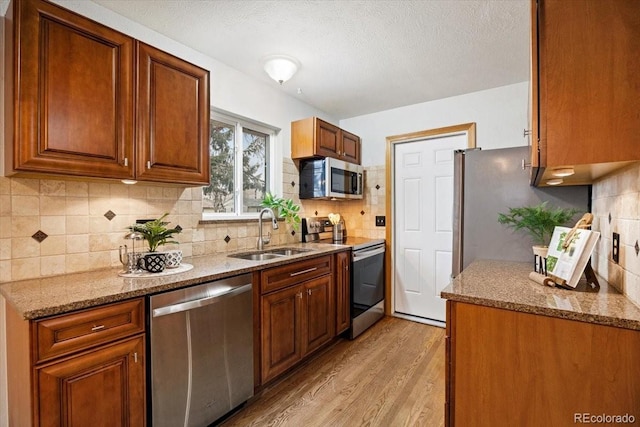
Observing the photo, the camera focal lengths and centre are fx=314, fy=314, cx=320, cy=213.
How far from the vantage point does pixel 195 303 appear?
1576 millimetres

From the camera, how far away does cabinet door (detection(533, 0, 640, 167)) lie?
39.5 inches

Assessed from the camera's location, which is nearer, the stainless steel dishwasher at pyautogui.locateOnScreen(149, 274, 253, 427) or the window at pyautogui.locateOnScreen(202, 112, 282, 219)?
the stainless steel dishwasher at pyautogui.locateOnScreen(149, 274, 253, 427)

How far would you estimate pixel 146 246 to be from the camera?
1989 millimetres

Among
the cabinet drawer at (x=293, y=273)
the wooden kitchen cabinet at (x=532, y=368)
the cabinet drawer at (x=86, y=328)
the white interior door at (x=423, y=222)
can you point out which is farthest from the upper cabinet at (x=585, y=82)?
the white interior door at (x=423, y=222)

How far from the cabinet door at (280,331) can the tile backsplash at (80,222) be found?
2.24 feet

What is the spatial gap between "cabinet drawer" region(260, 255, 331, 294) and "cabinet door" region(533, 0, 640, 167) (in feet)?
5.12

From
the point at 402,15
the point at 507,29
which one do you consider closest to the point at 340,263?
the point at 402,15

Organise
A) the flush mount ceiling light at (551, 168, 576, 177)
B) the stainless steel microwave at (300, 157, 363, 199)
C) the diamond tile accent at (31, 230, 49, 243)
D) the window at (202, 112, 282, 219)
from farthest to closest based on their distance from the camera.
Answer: the stainless steel microwave at (300, 157, 363, 199)
the window at (202, 112, 282, 219)
the diamond tile accent at (31, 230, 49, 243)
the flush mount ceiling light at (551, 168, 576, 177)

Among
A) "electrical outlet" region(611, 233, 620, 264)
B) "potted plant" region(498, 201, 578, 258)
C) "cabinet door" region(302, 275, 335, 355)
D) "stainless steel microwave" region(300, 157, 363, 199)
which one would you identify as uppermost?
"stainless steel microwave" region(300, 157, 363, 199)

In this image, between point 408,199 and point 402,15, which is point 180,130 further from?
point 408,199

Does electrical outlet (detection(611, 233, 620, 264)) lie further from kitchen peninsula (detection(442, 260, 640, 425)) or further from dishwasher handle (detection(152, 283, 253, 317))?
dishwasher handle (detection(152, 283, 253, 317))

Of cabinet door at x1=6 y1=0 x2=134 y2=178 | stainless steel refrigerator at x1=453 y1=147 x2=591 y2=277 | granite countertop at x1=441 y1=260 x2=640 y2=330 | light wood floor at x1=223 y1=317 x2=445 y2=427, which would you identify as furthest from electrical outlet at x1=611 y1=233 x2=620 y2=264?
cabinet door at x1=6 y1=0 x2=134 y2=178

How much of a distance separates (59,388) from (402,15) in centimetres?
242

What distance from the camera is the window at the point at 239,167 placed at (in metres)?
2.55
